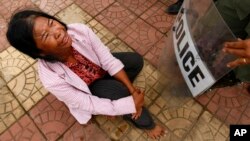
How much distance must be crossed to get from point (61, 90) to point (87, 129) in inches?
26.6

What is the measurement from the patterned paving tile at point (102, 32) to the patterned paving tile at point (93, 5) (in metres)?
0.14

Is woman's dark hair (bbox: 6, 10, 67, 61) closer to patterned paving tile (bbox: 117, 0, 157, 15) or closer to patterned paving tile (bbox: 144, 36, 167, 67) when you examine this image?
patterned paving tile (bbox: 144, 36, 167, 67)

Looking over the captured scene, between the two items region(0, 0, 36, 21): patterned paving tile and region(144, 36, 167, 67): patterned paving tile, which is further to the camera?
region(0, 0, 36, 21): patterned paving tile

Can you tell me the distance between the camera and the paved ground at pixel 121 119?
2213 millimetres

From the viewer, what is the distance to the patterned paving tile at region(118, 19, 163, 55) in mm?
2648

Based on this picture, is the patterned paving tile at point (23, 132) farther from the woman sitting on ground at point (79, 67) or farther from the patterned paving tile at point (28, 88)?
the woman sitting on ground at point (79, 67)

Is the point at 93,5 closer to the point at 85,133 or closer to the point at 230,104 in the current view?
the point at 85,133

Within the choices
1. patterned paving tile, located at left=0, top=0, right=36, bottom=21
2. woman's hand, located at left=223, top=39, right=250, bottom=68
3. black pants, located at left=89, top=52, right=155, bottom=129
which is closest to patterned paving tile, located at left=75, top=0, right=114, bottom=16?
patterned paving tile, located at left=0, top=0, right=36, bottom=21

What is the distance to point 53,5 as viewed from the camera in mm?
3008

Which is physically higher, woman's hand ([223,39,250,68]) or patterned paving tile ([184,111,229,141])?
woman's hand ([223,39,250,68])

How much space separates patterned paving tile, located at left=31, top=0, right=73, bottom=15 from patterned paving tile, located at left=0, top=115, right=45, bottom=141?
1277mm

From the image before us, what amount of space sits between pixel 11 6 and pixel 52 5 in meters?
0.47

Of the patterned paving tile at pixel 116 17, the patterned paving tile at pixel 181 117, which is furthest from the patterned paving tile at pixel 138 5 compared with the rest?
the patterned paving tile at pixel 181 117

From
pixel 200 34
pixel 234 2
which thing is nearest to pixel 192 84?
pixel 200 34
